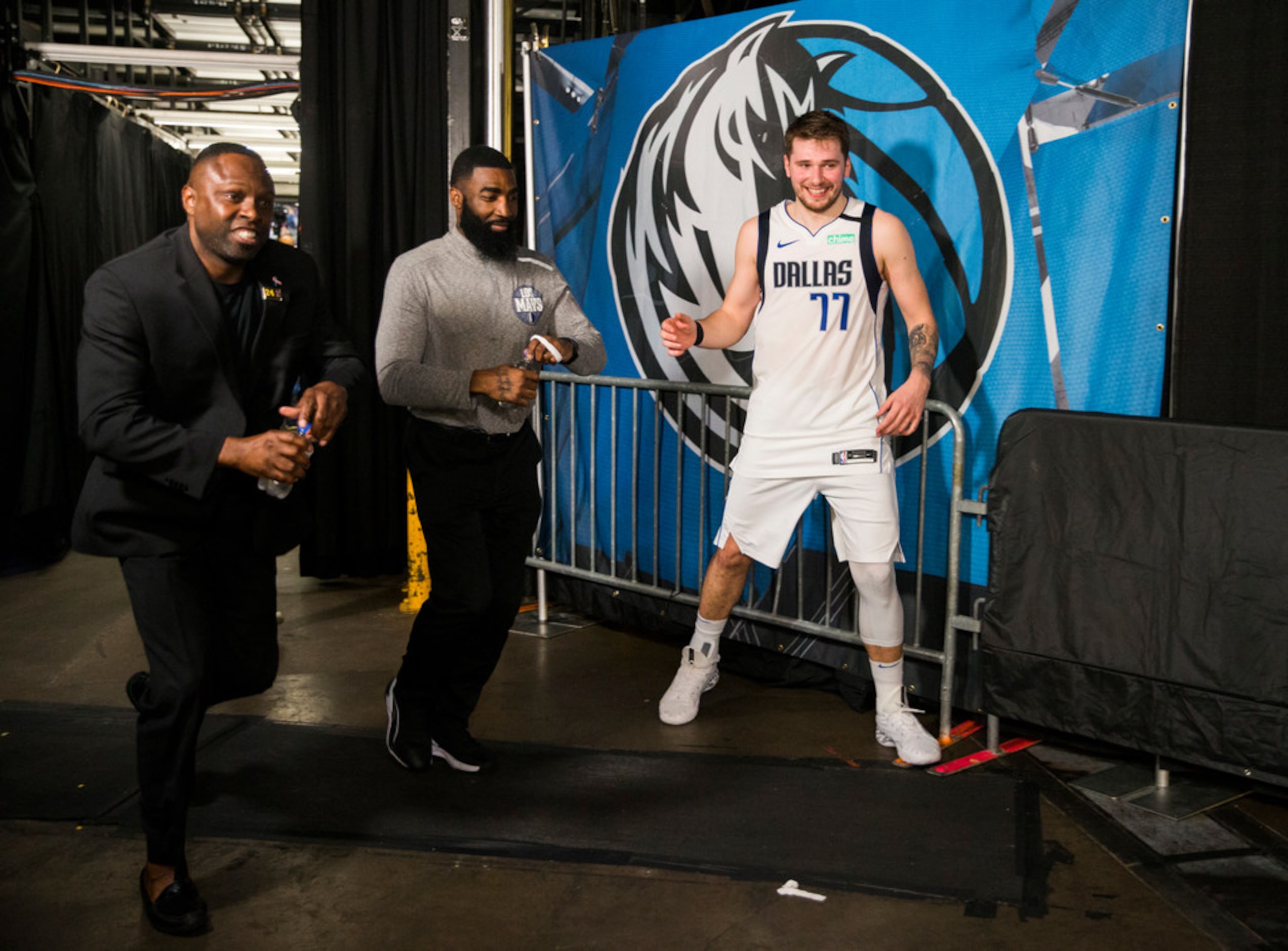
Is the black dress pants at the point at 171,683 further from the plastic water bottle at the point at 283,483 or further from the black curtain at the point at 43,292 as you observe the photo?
the black curtain at the point at 43,292

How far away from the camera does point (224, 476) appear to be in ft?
9.98

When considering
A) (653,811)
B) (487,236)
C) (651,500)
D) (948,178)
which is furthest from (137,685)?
(948,178)

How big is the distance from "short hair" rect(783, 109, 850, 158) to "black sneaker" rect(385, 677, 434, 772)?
2294 millimetres

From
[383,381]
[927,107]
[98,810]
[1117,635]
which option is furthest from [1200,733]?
[98,810]

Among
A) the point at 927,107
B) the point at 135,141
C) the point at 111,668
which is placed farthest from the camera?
the point at 135,141

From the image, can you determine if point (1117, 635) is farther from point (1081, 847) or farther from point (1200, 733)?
point (1081, 847)

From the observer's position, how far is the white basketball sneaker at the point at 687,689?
451cm

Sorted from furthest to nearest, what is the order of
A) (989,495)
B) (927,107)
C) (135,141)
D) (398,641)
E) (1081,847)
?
(135,141)
(398,641)
(927,107)
(989,495)
(1081,847)

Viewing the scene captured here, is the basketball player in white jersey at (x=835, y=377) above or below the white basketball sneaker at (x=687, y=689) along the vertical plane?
above

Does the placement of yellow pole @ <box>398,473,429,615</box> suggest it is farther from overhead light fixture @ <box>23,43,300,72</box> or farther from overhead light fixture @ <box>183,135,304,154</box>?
overhead light fixture @ <box>183,135,304,154</box>

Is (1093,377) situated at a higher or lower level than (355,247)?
lower

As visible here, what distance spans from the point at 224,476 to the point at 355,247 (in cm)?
380

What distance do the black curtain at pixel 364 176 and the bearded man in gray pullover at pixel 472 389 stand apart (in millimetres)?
2882

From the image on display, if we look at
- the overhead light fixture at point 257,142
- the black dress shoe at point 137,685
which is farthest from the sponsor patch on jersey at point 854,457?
the overhead light fixture at point 257,142
